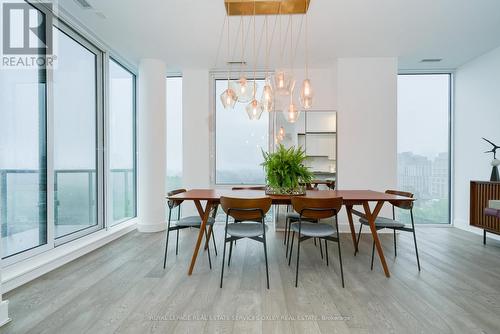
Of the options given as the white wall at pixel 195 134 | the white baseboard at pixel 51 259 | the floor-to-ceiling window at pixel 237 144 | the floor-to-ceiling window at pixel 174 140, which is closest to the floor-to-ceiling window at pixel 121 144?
the white baseboard at pixel 51 259

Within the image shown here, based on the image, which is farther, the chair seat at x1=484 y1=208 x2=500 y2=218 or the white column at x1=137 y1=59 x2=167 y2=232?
the white column at x1=137 y1=59 x2=167 y2=232

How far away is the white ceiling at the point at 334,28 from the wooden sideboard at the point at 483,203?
7.13 feet

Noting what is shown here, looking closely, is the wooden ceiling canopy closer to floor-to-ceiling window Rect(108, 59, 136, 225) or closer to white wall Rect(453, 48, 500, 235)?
floor-to-ceiling window Rect(108, 59, 136, 225)

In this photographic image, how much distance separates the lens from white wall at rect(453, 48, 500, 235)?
3836 mm

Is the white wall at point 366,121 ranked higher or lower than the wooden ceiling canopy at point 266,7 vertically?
lower

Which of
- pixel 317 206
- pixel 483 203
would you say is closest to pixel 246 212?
pixel 317 206

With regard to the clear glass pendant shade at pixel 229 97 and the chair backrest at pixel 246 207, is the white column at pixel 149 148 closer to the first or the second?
the clear glass pendant shade at pixel 229 97

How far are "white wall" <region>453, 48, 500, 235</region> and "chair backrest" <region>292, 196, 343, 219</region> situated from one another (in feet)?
11.5

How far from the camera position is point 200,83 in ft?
15.2

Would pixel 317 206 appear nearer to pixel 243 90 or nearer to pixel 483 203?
pixel 243 90

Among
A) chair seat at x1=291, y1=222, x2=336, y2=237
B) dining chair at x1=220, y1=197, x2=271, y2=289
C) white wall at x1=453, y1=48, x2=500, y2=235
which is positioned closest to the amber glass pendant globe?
dining chair at x1=220, y1=197, x2=271, y2=289

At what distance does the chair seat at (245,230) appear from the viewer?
7.48ft

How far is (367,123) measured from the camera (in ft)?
13.6

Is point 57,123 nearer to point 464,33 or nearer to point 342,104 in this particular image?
point 342,104
